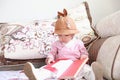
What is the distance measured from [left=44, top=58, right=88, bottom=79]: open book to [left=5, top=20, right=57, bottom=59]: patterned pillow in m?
0.28

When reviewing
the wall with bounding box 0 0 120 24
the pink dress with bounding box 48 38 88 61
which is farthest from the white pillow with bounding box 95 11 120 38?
the wall with bounding box 0 0 120 24

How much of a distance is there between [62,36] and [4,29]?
43 cm

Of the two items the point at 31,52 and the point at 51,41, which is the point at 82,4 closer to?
the point at 51,41

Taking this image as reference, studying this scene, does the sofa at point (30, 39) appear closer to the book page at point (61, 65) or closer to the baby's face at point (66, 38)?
the baby's face at point (66, 38)

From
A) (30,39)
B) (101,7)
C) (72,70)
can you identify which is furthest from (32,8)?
(72,70)

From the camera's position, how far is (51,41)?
149 cm

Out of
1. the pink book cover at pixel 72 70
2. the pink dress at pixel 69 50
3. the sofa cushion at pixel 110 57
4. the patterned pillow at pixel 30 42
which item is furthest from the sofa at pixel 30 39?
the pink book cover at pixel 72 70

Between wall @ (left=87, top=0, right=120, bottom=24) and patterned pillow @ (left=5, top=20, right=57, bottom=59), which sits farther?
wall @ (left=87, top=0, right=120, bottom=24)

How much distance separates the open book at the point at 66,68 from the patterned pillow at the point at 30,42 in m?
0.28

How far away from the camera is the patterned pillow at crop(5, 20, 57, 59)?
1.46 metres

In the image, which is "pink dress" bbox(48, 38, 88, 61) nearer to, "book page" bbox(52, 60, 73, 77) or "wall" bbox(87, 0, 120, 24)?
"book page" bbox(52, 60, 73, 77)

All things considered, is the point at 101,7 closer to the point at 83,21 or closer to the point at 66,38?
the point at 83,21

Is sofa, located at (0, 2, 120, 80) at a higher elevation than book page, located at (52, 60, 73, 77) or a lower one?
higher

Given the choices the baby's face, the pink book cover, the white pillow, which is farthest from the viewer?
the white pillow
